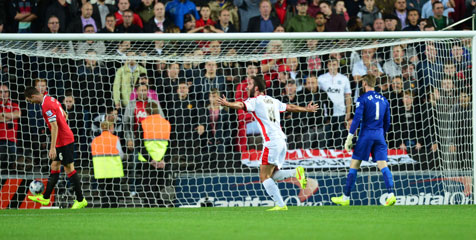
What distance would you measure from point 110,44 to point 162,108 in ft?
4.82

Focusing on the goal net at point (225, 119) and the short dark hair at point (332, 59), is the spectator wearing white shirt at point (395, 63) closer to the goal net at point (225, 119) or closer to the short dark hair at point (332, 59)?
the goal net at point (225, 119)

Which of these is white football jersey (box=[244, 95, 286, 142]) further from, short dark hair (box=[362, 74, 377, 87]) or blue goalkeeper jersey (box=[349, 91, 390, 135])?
short dark hair (box=[362, 74, 377, 87])

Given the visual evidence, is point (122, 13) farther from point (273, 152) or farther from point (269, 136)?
point (273, 152)

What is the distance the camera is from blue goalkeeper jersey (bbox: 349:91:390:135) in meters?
10.7

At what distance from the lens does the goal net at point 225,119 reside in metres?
12.2

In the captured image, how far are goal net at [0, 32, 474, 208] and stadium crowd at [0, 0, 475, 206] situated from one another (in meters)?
0.02

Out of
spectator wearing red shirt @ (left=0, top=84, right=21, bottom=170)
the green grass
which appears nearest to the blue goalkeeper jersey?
the green grass

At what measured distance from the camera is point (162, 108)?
13109mm

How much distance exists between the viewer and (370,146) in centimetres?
1087

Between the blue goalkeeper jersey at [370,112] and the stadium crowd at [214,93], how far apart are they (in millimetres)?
1808

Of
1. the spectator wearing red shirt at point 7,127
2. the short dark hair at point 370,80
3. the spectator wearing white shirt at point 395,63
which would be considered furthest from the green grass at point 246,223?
A: the spectator wearing white shirt at point 395,63

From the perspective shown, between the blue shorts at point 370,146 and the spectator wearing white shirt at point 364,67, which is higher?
the spectator wearing white shirt at point 364,67

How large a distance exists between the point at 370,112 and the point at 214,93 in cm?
296

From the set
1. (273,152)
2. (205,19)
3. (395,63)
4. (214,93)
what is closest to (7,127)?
(214,93)
